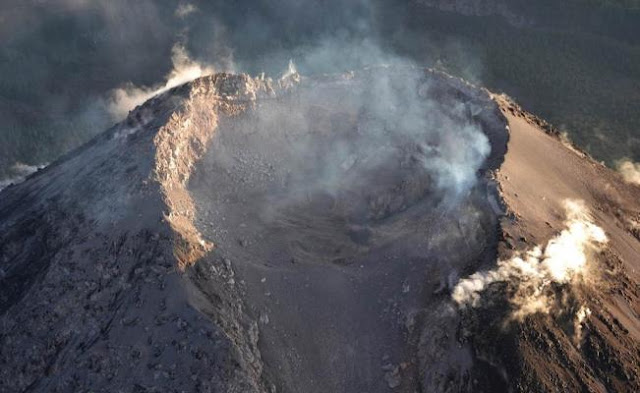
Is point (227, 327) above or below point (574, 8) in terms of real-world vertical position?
above

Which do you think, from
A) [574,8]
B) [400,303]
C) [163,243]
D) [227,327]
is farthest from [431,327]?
[574,8]

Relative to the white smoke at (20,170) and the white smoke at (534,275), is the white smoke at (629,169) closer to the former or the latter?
the white smoke at (534,275)

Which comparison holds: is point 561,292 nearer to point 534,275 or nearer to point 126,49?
point 534,275

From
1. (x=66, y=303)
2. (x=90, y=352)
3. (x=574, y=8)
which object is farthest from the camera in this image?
(x=574, y=8)

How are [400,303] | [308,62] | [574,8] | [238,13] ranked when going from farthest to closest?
[238,13]
[574,8]
[308,62]
[400,303]

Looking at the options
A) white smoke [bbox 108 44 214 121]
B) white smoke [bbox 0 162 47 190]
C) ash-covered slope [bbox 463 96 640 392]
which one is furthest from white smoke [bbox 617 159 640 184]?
white smoke [bbox 0 162 47 190]

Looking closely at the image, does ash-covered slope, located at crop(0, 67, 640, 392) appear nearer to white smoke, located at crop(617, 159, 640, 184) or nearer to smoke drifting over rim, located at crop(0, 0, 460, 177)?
white smoke, located at crop(617, 159, 640, 184)

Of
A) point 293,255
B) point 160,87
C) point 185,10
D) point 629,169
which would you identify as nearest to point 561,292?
point 293,255

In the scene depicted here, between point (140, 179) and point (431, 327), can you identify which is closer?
point (431, 327)

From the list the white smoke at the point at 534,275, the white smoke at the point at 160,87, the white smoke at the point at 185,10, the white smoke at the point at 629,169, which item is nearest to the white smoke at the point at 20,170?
the white smoke at the point at 160,87

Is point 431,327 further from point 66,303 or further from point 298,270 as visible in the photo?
point 66,303
